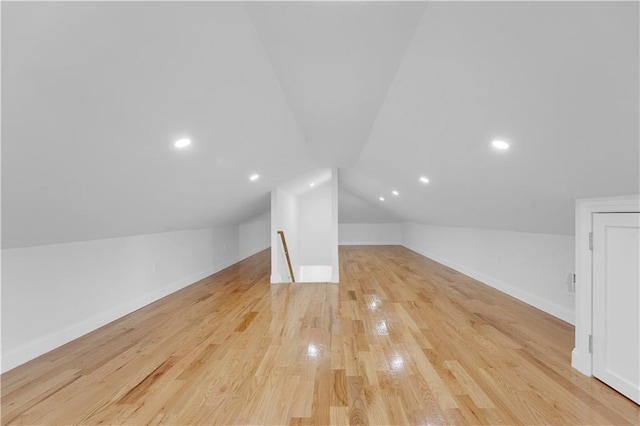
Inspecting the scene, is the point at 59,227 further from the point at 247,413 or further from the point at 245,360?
the point at 247,413

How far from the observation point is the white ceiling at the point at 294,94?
130 cm

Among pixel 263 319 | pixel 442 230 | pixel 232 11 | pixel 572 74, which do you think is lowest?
pixel 263 319

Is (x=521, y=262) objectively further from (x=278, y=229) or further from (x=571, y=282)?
(x=278, y=229)

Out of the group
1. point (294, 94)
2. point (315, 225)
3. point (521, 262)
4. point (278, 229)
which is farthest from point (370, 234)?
point (294, 94)

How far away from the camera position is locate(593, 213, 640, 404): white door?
1.96 meters

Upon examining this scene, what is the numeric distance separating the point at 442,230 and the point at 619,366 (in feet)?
17.2

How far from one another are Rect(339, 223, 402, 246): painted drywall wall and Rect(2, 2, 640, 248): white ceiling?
316 inches

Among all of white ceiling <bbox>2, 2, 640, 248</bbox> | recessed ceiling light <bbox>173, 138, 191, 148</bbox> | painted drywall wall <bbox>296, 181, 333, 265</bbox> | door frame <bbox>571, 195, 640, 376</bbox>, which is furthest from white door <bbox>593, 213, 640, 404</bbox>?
painted drywall wall <bbox>296, 181, 333, 265</bbox>

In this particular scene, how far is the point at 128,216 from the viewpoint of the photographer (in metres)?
3.19

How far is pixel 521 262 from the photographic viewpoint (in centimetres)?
411

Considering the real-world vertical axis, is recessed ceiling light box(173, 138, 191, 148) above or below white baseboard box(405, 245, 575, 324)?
above

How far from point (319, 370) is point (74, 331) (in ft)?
7.72

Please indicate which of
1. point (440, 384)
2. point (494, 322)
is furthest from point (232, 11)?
point (494, 322)

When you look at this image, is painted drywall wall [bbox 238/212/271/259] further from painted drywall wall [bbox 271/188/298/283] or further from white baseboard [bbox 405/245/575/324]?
white baseboard [bbox 405/245/575/324]
